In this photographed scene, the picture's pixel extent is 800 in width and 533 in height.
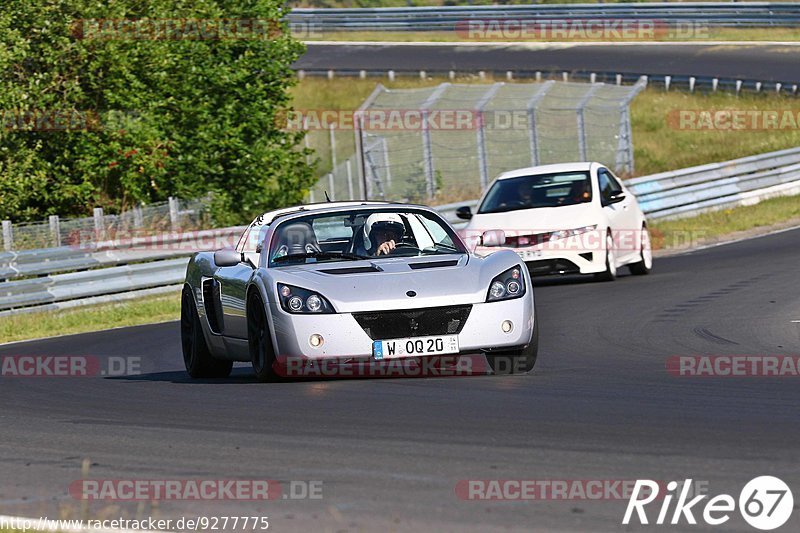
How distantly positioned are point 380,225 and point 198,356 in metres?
2.05

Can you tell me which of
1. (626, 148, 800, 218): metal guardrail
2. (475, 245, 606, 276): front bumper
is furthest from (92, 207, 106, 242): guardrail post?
(626, 148, 800, 218): metal guardrail

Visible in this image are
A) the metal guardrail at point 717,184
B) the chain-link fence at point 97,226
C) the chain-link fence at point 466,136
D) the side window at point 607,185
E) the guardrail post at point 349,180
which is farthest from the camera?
the guardrail post at point 349,180

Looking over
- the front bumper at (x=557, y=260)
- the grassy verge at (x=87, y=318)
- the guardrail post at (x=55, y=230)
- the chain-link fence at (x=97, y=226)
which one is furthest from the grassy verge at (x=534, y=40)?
the grassy verge at (x=87, y=318)

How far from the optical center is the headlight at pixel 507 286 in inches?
398

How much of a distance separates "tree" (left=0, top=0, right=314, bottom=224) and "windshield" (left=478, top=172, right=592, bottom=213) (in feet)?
27.8

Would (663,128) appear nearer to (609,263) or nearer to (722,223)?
(722,223)

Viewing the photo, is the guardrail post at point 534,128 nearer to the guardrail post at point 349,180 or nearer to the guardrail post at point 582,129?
the guardrail post at point 582,129

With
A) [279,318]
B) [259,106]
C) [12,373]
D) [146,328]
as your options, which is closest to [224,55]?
[259,106]

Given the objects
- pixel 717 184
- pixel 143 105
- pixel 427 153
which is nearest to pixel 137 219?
pixel 143 105

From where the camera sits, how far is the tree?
2656 cm

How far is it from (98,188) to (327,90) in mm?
22938

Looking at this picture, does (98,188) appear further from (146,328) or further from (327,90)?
(327,90)

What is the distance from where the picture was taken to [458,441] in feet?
24.1

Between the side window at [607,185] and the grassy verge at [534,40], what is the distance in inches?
1342
